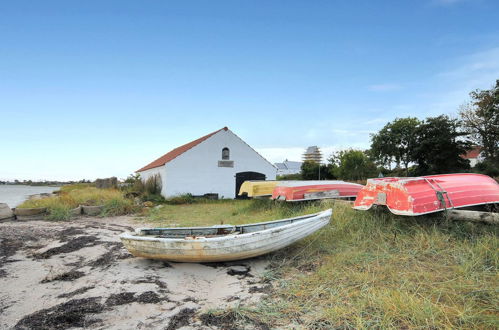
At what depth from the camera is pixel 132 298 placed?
420 centimetres

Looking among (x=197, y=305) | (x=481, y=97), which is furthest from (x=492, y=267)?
(x=481, y=97)

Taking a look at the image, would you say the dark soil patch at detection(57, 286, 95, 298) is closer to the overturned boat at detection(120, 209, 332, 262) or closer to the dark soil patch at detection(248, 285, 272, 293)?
the overturned boat at detection(120, 209, 332, 262)

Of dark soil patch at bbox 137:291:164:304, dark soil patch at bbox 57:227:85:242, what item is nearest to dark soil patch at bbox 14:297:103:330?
dark soil patch at bbox 137:291:164:304

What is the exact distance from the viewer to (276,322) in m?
3.44

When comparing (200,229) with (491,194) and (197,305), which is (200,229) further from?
(491,194)

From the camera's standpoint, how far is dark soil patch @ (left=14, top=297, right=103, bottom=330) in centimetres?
348

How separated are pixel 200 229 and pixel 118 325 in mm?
3112

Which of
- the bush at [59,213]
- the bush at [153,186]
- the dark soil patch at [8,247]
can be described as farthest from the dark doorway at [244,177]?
the dark soil patch at [8,247]

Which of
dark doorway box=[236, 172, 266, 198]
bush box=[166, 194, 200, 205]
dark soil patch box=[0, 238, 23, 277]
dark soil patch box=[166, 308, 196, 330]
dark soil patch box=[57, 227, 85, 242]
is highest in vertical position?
dark doorway box=[236, 172, 266, 198]

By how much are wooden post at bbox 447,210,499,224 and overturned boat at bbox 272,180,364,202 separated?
4.61m

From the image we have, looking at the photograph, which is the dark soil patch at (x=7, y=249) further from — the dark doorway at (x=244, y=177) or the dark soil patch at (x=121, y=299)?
the dark doorway at (x=244, y=177)

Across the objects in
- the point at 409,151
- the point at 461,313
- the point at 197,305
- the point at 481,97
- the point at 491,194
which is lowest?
the point at 197,305

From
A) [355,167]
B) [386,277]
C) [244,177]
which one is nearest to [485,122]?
[355,167]

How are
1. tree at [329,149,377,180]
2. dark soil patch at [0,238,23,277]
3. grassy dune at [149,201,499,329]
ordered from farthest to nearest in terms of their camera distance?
1. tree at [329,149,377,180]
2. dark soil patch at [0,238,23,277]
3. grassy dune at [149,201,499,329]
